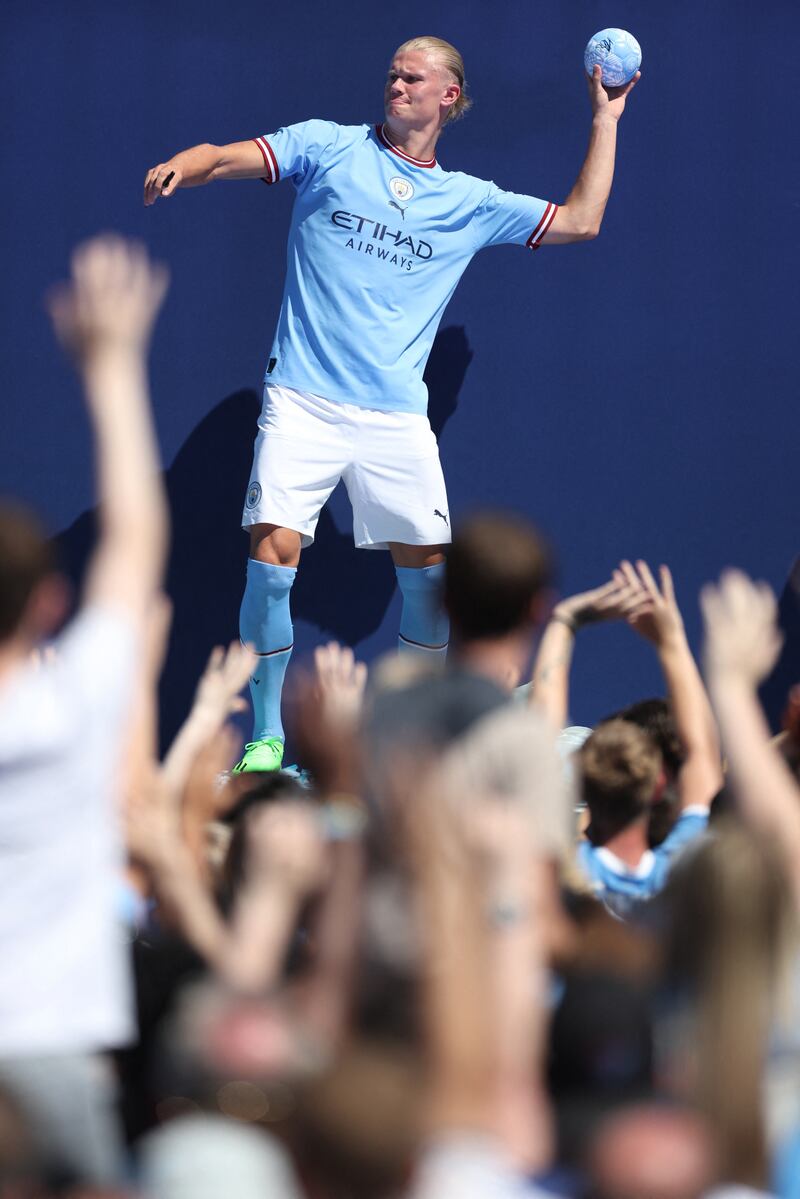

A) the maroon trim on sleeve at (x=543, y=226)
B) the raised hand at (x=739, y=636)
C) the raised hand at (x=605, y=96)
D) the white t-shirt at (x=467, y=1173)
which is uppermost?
the raised hand at (x=605, y=96)

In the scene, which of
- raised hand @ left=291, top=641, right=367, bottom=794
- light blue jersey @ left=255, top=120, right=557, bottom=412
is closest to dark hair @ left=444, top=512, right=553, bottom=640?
raised hand @ left=291, top=641, right=367, bottom=794

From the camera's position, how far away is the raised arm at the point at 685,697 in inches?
98.7

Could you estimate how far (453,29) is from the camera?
484 cm

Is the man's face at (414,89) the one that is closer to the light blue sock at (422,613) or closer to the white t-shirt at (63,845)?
the light blue sock at (422,613)

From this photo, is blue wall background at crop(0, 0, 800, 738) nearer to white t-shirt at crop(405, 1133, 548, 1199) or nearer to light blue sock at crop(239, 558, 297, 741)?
light blue sock at crop(239, 558, 297, 741)

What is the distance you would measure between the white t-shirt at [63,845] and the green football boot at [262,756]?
104 inches

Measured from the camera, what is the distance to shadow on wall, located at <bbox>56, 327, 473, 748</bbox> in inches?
191

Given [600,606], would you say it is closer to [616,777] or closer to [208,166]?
[616,777]

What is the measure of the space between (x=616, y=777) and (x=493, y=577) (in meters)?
0.61

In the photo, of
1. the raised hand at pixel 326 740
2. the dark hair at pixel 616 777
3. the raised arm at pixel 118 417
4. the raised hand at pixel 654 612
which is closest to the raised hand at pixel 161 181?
the raised hand at pixel 654 612

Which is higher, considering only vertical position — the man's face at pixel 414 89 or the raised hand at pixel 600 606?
the man's face at pixel 414 89

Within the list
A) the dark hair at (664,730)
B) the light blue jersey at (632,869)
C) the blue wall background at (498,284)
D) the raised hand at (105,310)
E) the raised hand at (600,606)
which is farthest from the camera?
the blue wall background at (498,284)

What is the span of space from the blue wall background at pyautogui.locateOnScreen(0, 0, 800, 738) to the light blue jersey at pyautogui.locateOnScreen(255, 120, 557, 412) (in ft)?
1.38

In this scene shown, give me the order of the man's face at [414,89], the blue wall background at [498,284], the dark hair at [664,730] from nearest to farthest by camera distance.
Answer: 1. the dark hair at [664,730]
2. the man's face at [414,89]
3. the blue wall background at [498,284]
